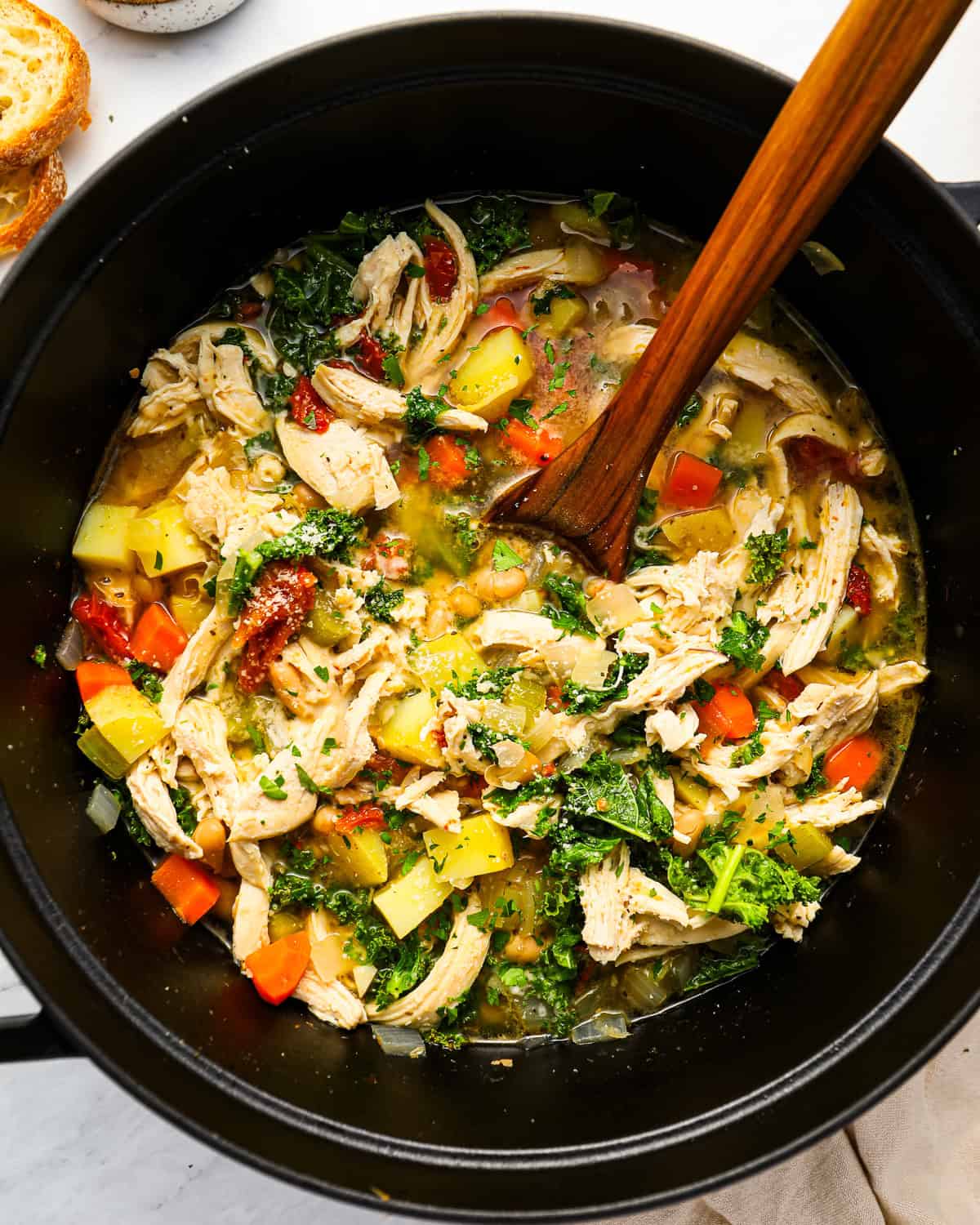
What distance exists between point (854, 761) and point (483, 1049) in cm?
144

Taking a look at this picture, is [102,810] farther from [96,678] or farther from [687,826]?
[687,826]

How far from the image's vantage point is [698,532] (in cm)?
338

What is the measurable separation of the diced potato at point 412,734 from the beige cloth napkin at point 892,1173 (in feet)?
5.20

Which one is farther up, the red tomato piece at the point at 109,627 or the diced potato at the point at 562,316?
the diced potato at the point at 562,316

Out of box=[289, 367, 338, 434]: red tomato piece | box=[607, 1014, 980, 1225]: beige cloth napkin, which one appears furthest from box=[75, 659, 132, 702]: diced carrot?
box=[607, 1014, 980, 1225]: beige cloth napkin

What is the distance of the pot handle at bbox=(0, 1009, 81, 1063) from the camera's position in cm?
247

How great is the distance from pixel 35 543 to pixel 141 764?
71 cm

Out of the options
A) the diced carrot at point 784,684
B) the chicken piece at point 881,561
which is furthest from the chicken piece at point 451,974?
the chicken piece at point 881,561

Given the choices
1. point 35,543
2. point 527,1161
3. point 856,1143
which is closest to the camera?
point 527,1161

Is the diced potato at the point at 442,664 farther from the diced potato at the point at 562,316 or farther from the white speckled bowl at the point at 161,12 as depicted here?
the white speckled bowl at the point at 161,12

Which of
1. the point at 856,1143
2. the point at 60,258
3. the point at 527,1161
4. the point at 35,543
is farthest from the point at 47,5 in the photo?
the point at 856,1143

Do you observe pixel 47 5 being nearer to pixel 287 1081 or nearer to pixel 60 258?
pixel 60 258

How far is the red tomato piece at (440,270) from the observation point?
→ 11.2ft

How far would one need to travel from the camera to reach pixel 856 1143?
3.37 m
